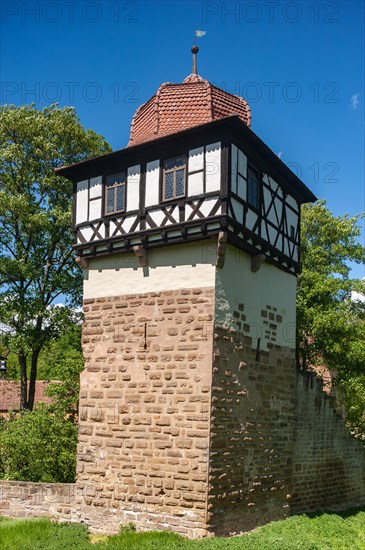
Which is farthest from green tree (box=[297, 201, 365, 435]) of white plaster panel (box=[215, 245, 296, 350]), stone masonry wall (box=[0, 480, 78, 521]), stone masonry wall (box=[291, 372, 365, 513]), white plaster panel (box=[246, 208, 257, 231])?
stone masonry wall (box=[0, 480, 78, 521])

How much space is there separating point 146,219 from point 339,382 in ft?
38.9

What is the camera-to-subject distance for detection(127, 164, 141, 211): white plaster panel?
13352 mm

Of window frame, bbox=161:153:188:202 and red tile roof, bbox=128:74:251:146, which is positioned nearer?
window frame, bbox=161:153:188:202

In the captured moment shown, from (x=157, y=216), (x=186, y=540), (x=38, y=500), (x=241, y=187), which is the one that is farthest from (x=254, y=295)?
(x=38, y=500)

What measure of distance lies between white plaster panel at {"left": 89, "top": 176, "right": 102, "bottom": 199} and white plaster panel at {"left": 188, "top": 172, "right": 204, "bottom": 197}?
8.85 feet

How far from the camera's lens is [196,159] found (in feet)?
41.3

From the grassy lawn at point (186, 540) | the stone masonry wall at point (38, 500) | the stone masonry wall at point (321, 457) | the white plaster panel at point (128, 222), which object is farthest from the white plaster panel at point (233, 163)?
the stone masonry wall at point (38, 500)

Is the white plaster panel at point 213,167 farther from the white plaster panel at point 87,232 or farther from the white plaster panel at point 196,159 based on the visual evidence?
the white plaster panel at point 87,232

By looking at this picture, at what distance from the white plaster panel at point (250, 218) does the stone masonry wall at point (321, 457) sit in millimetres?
4434

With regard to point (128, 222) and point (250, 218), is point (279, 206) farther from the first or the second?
point (128, 222)

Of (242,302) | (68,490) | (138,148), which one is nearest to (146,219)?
(138,148)

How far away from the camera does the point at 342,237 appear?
23.6 metres

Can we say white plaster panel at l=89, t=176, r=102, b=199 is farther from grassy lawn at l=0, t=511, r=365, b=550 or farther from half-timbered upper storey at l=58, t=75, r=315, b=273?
grassy lawn at l=0, t=511, r=365, b=550

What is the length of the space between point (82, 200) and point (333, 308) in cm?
1121
